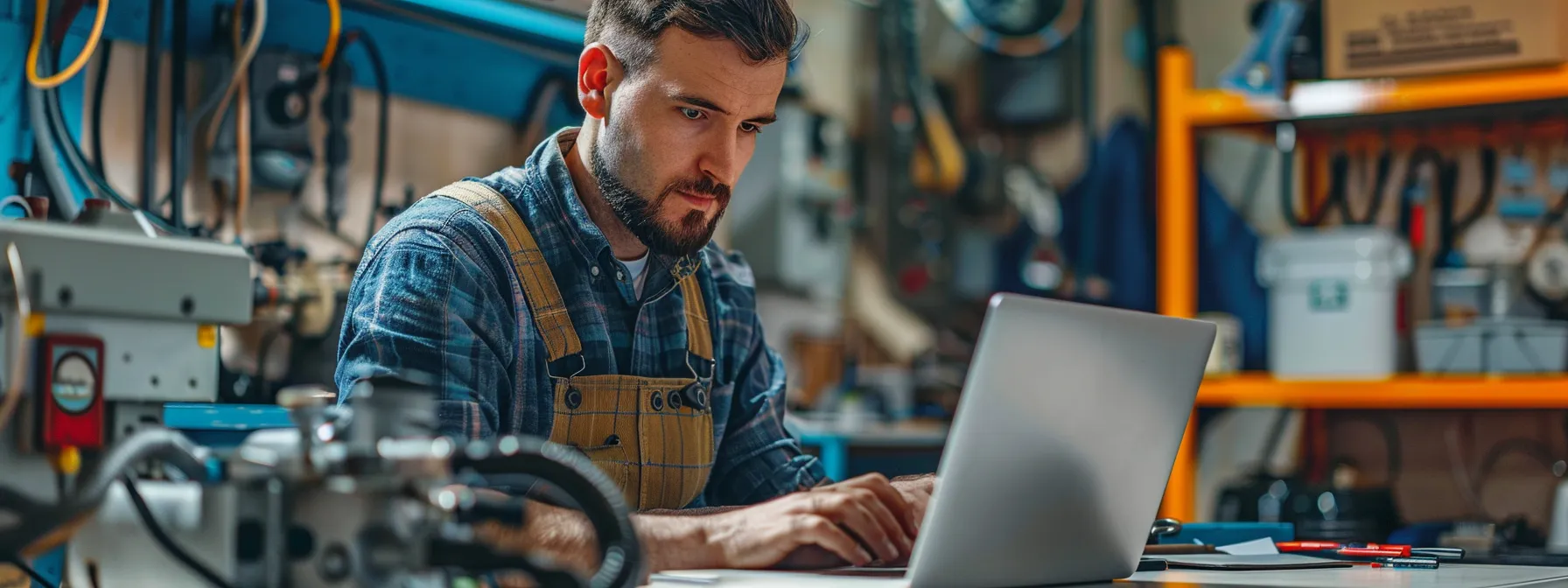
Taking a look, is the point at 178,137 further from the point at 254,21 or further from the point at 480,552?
the point at 480,552

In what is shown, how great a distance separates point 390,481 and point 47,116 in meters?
1.57

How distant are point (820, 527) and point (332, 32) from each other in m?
1.53

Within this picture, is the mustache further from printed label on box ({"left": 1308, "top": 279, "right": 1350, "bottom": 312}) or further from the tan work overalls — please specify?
printed label on box ({"left": 1308, "top": 279, "right": 1350, "bottom": 312})

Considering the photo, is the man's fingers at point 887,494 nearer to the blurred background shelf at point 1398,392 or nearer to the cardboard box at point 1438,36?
the blurred background shelf at point 1398,392

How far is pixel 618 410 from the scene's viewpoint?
5.54 feet

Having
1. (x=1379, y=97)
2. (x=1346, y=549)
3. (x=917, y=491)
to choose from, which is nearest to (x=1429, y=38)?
(x=1379, y=97)

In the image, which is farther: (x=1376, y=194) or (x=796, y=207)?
(x=796, y=207)

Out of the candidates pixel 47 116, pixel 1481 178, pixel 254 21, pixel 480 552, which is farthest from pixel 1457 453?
pixel 480 552

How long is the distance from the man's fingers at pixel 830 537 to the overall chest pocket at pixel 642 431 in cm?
45

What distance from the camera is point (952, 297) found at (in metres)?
4.51

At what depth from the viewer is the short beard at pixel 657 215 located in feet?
5.74

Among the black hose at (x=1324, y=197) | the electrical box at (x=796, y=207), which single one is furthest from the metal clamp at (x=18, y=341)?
the electrical box at (x=796, y=207)

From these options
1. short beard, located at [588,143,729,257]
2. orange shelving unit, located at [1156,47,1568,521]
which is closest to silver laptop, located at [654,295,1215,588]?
short beard, located at [588,143,729,257]

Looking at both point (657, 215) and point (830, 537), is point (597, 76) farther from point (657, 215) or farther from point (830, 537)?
point (830, 537)
